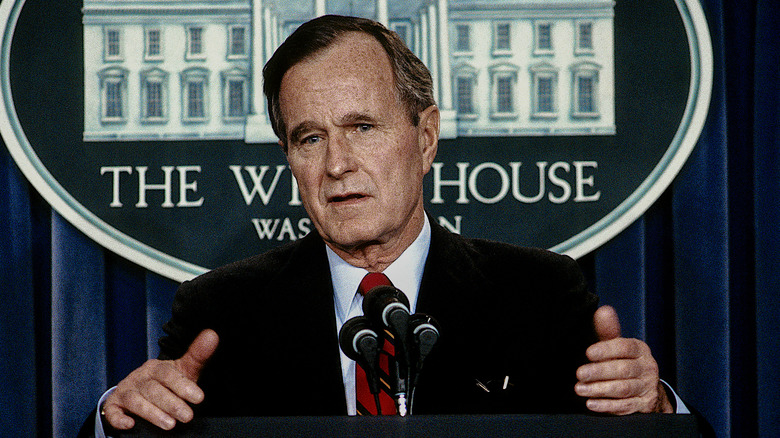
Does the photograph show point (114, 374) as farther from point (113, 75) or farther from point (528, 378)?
point (528, 378)

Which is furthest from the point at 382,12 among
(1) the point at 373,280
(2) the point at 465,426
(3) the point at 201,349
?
(2) the point at 465,426

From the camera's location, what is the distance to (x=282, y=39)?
2.21 meters

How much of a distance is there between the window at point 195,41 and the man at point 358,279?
51cm

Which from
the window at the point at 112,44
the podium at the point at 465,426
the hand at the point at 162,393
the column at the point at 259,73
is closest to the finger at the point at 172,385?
the hand at the point at 162,393

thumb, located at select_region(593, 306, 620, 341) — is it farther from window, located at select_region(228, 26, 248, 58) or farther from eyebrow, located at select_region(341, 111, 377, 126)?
window, located at select_region(228, 26, 248, 58)

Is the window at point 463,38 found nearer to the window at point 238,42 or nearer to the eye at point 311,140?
the window at point 238,42

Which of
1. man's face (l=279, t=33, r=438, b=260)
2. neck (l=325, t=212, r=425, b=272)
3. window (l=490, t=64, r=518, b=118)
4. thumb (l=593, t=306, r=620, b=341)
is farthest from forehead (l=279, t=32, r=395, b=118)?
thumb (l=593, t=306, r=620, b=341)

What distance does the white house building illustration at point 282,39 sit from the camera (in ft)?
7.25

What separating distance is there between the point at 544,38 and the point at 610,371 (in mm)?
1207

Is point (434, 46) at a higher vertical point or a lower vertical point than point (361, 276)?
higher

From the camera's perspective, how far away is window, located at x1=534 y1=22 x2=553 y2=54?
7.26ft

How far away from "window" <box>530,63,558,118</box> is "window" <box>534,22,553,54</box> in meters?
0.04

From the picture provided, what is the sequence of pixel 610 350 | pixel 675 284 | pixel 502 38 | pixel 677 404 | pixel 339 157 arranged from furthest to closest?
pixel 502 38, pixel 675 284, pixel 339 157, pixel 677 404, pixel 610 350

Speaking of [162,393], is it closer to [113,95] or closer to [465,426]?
[465,426]
